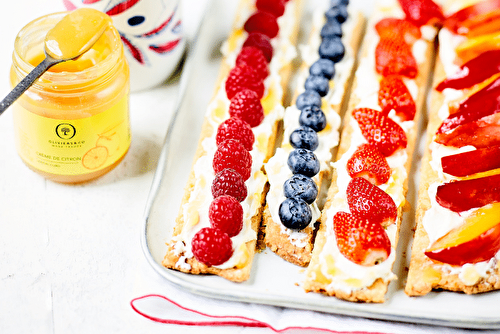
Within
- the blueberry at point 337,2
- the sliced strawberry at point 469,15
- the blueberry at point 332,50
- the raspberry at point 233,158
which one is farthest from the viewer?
the blueberry at point 337,2

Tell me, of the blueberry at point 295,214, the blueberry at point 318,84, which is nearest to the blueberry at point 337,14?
the blueberry at point 318,84

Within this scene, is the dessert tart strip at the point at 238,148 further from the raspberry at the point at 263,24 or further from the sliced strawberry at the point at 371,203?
the sliced strawberry at the point at 371,203

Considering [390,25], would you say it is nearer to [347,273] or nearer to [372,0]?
[372,0]

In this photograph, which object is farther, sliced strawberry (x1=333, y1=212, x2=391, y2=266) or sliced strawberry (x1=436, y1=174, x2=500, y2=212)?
sliced strawberry (x1=436, y1=174, x2=500, y2=212)

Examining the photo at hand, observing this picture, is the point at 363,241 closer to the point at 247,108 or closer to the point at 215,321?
the point at 215,321

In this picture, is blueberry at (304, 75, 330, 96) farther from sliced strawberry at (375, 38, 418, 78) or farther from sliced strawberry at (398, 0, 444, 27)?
sliced strawberry at (398, 0, 444, 27)

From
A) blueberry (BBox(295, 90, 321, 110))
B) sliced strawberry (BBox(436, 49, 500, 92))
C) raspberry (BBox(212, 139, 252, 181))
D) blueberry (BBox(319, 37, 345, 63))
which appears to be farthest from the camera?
blueberry (BBox(319, 37, 345, 63))

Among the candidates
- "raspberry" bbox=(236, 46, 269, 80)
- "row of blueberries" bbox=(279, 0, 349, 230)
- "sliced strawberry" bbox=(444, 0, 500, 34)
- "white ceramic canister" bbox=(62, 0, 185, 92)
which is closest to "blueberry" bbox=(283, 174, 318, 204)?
"row of blueberries" bbox=(279, 0, 349, 230)
